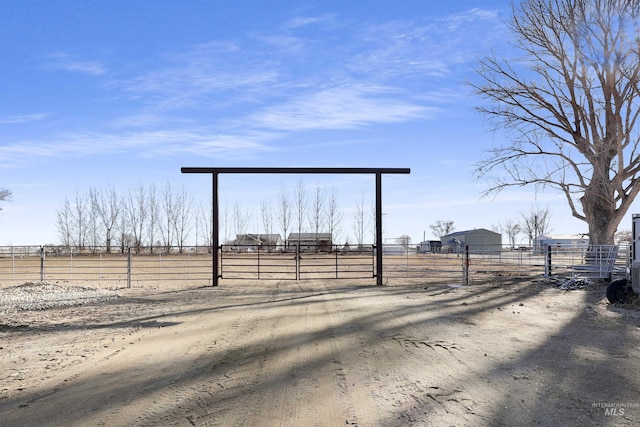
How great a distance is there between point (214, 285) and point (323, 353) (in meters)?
13.7

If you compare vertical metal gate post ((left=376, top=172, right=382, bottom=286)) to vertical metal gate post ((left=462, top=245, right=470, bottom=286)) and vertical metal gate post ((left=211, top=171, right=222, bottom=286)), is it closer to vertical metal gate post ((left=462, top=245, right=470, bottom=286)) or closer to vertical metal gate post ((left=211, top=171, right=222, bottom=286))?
vertical metal gate post ((left=462, top=245, right=470, bottom=286))

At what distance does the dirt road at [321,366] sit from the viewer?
511 cm

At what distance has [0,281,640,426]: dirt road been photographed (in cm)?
511

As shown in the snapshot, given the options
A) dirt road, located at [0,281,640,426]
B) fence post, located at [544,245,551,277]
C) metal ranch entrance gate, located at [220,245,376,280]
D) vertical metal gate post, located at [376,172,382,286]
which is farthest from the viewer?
metal ranch entrance gate, located at [220,245,376,280]

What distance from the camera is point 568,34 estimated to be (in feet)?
84.5

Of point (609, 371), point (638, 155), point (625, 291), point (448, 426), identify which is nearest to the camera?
A: point (448, 426)

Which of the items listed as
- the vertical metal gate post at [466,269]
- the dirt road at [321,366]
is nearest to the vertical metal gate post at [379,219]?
the vertical metal gate post at [466,269]

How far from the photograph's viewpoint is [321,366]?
6.83 metres

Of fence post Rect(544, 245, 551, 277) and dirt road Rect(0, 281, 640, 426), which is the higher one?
fence post Rect(544, 245, 551, 277)

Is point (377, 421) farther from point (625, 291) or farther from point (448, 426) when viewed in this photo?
point (625, 291)

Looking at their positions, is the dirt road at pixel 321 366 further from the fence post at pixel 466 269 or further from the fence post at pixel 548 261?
the fence post at pixel 548 261

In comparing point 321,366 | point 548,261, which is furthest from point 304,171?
point 321,366

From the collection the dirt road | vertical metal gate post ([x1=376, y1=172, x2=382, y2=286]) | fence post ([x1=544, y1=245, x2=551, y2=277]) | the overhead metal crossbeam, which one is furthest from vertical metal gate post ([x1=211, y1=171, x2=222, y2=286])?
fence post ([x1=544, y1=245, x2=551, y2=277])

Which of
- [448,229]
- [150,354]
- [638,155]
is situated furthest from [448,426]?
[448,229]
